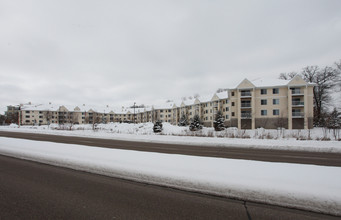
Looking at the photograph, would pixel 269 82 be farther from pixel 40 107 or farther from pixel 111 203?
pixel 40 107

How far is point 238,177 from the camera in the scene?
185 inches

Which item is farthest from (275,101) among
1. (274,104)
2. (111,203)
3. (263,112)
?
(111,203)

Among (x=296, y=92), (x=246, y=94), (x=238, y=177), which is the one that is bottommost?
(x=238, y=177)

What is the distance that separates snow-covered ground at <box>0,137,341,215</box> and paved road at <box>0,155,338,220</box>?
0.30 metres

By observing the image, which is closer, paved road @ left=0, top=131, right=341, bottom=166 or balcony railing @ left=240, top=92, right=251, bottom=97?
paved road @ left=0, top=131, right=341, bottom=166

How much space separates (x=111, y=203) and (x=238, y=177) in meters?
3.41

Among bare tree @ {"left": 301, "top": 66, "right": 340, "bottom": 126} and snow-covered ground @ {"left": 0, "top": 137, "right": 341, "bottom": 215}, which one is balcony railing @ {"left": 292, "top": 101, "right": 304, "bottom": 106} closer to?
bare tree @ {"left": 301, "top": 66, "right": 340, "bottom": 126}

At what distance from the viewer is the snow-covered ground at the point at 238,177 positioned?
378 centimetres

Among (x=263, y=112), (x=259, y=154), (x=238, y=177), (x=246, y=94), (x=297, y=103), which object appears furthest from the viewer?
(x=246, y=94)

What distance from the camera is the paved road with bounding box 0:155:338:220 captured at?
3.33 meters

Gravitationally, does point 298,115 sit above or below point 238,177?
above

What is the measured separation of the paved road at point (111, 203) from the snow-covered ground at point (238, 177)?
0.30 m

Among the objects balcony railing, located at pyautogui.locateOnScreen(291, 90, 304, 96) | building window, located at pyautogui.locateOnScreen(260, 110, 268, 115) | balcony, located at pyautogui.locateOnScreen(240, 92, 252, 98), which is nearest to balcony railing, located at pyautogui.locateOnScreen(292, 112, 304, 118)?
balcony railing, located at pyautogui.locateOnScreen(291, 90, 304, 96)

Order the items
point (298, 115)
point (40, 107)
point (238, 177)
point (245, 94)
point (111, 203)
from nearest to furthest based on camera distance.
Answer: point (111, 203), point (238, 177), point (298, 115), point (245, 94), point (40, 107)
